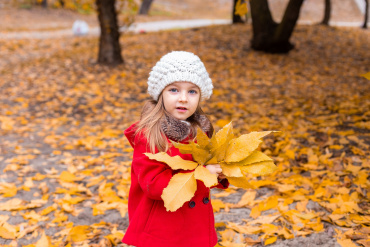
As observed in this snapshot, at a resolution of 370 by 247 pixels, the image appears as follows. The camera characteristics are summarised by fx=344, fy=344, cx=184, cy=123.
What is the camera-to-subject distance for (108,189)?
347 centimetres

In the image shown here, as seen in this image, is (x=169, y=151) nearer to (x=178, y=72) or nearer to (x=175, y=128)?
(x=175, y=128)

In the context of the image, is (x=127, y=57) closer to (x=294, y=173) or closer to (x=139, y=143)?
(x=294, y=173)

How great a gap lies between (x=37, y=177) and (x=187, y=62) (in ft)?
8.72

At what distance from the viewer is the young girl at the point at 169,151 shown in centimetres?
169

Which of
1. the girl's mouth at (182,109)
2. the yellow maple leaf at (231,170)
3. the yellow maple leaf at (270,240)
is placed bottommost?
the yellow maple leaf at (270,240)

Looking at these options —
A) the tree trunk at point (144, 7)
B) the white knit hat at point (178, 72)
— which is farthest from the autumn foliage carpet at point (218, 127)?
the tree trunk at point (144, 7)

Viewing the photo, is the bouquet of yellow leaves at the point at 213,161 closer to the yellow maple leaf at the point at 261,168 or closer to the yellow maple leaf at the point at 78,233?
the yellow maple leaf at the point at 261,168

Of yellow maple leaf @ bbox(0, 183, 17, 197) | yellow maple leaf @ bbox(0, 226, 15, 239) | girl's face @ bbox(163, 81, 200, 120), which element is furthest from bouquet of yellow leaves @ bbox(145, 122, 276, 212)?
yellow maple leaf @ bbox(0, 183, 17, 197)

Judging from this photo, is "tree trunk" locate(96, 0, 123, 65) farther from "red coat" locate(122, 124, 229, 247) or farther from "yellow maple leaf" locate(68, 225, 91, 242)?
"red coat" locate(122, 124, 229, 247)

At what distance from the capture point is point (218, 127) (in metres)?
4.83

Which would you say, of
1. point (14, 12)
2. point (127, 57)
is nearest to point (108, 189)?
point (127, 57)

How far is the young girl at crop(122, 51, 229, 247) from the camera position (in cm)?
169

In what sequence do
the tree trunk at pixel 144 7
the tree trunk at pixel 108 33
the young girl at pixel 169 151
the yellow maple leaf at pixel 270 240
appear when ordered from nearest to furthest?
the young girl at pixel 169 151 → the yellow maple leaf at pixel 270 240 → the tree trunk at pixel 108 33 → the tree trunk at pixel 144 7

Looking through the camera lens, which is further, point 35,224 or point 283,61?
point 283,61
